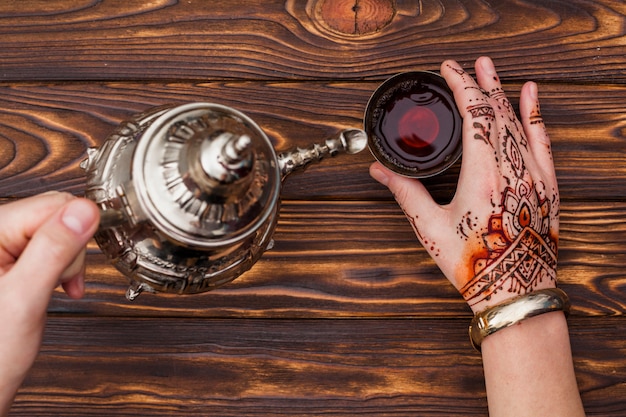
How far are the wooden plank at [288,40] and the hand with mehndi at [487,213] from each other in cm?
11

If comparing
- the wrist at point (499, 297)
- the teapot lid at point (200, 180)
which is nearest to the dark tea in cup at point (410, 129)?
the wrist at point (499, 297)

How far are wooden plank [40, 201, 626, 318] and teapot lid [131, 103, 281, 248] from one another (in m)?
0.35

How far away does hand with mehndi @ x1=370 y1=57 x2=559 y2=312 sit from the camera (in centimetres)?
90

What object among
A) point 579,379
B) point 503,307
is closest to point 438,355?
point 503,307

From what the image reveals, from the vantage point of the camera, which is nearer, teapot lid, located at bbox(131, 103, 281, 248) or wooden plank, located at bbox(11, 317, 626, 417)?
teapot lid, located at bbox(131, 103, 281, 248)

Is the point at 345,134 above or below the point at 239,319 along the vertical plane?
above

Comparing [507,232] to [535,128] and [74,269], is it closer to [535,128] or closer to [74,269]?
[535,128]

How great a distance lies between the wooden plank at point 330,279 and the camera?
3.21 feet

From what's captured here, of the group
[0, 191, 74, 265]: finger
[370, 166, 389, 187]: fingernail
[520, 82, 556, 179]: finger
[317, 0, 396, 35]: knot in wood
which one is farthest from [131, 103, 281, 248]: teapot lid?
[520, 82, 556, 179]: finger

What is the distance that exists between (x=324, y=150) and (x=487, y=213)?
1.22 ft

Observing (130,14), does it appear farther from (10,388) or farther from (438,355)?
(438,355)

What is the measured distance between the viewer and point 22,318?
2.05 feet

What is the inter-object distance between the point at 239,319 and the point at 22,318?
0.42 metres

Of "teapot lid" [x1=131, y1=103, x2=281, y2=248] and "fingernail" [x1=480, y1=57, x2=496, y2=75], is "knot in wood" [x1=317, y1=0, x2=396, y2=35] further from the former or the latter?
"teapot lid" [x1=131, y1=103, x2=281, y2=248]
